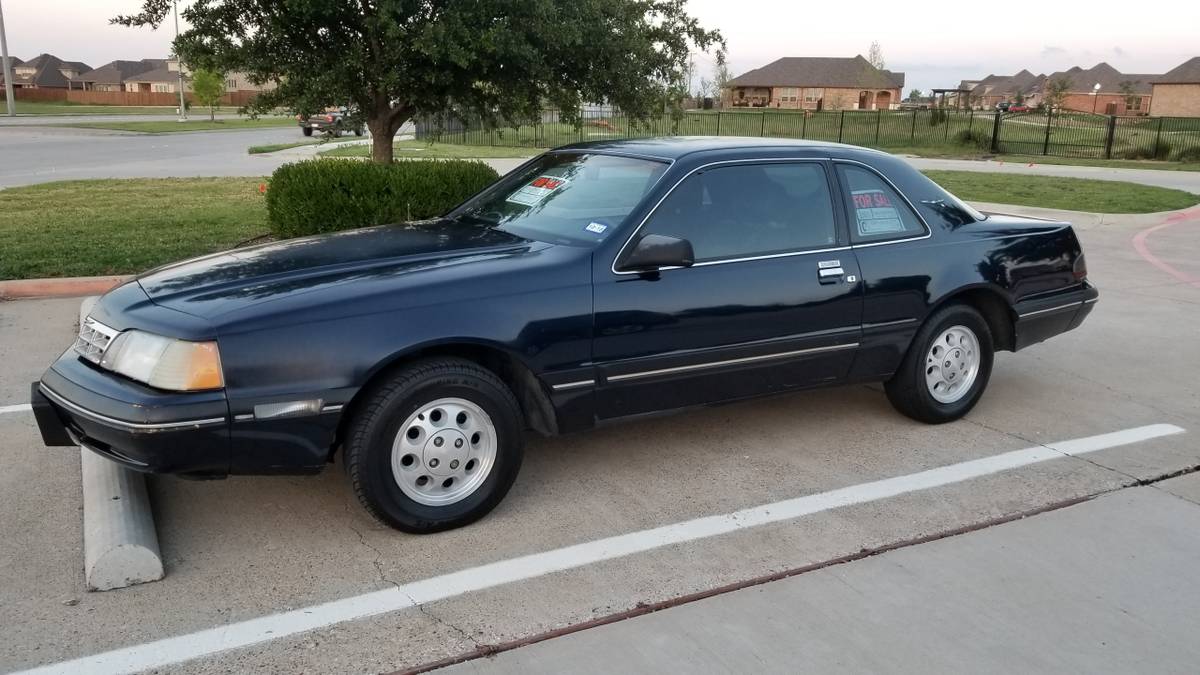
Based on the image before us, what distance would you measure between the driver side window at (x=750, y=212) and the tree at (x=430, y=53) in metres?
4.52

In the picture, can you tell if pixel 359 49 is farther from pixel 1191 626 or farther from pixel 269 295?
pixel 1191 626

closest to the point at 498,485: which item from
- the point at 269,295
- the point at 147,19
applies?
the point at 269,295

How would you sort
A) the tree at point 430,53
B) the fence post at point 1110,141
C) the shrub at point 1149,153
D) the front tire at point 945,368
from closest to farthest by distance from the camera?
the front tire at point 945,368 → the tree at point 430,53 → the shrub at point 1149,153 → the fence post at point 1110,141

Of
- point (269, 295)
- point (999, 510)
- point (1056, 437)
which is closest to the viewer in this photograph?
point (269, 295)

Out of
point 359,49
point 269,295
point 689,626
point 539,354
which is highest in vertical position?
point 359,49

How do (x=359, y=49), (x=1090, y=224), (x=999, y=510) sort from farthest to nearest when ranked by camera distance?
(x=1090, y=224)
(x=359, y=49)
(x=999, y=510)

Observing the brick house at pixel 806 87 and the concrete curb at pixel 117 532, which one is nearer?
the concrete curb at pixel 117 532

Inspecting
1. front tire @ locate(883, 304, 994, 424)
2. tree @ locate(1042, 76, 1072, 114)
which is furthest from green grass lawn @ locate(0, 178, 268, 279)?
tree @ locate(1042, 76, 1072, 114)

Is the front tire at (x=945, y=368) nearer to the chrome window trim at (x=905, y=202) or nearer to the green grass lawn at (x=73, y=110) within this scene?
the chrome window trim at (x=905, y=202)

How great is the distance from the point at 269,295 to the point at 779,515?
228 centimetres

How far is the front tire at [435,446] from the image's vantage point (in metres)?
→ 3.78

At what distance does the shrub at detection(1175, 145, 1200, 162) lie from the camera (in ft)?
93.1

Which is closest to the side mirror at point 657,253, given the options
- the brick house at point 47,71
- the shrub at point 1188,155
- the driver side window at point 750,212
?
the driver side window at point 750,212

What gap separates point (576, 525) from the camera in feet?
13.7
